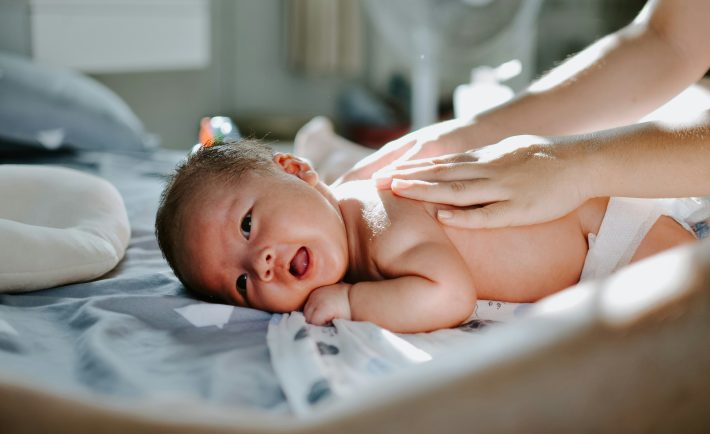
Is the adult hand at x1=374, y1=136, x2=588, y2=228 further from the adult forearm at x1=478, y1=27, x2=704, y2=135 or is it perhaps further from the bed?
the bed

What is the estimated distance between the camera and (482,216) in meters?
1.07

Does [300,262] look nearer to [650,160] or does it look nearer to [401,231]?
[401,231]

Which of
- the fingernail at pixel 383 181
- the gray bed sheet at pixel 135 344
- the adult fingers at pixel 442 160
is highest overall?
the adult fingers at pixel 442 160

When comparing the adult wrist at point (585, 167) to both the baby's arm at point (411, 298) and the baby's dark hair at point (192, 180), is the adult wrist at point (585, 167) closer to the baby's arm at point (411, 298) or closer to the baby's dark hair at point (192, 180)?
the baby's arm at point (411, 298)

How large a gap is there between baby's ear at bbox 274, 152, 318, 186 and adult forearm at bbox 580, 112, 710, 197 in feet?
1.31

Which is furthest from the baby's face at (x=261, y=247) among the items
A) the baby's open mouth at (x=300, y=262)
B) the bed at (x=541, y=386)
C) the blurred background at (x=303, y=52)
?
the blurred background at (x=303, y=52)

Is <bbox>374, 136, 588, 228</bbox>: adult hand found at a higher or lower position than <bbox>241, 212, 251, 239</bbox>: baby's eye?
higher

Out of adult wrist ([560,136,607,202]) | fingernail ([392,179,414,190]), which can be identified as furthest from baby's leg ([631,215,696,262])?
fingernail ([392,179,414,190])

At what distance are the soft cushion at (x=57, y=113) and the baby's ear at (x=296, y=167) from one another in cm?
116

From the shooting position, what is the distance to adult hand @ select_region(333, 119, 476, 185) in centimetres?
129

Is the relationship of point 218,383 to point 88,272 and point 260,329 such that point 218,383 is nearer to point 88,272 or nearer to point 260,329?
point 260,329

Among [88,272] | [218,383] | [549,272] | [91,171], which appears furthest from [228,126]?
[218,383]

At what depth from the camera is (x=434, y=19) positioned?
2.96m

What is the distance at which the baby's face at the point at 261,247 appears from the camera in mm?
1063
